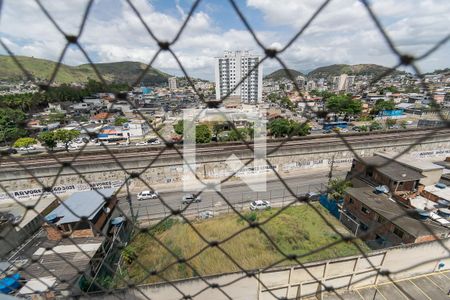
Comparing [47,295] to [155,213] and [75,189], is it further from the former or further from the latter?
[75,189]

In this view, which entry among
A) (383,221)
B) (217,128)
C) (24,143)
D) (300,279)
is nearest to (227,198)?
(300,279)

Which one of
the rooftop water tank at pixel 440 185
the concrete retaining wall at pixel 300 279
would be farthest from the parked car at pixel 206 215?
the rooftop water tank at pixel 440 185

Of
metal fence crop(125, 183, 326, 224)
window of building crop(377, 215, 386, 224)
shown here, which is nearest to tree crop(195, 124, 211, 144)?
metal fence crop(125, 183, 326, 224)

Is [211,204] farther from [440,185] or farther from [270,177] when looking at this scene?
[440,185]

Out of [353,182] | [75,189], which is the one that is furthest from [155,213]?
[353,182]

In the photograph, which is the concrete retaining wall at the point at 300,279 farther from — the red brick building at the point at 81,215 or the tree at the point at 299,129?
the tree at the point at 299,129
